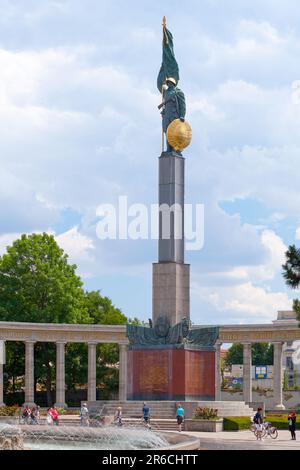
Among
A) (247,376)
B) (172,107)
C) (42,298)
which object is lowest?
(247,376)

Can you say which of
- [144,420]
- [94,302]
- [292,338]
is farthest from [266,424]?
[94,302]

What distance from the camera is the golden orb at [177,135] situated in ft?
215

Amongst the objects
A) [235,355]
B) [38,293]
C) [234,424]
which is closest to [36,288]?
[38,293]

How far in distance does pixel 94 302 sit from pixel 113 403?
3348 centimetres

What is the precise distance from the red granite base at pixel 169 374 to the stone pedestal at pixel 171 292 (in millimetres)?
2522

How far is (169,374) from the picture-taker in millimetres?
61250

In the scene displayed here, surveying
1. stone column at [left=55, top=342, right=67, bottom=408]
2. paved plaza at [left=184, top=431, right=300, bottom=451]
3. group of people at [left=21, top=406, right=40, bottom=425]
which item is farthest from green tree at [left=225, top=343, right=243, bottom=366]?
paved plaza at [left=184, top=431, right=300, bottom=451]

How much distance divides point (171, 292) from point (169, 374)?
535cm

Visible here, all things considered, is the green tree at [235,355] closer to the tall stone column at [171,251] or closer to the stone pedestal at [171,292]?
the tall stone column at [171,251]

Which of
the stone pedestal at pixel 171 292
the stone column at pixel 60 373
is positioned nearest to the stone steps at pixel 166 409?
the stone pedestal at pixel 171 292

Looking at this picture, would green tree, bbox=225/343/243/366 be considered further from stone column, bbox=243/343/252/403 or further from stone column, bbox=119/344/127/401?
stone column, bbox=119/344/127/401

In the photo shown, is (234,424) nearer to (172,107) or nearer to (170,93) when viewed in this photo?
(172,107)

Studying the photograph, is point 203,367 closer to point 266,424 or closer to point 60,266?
point 266,424

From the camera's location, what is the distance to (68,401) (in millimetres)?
91250
